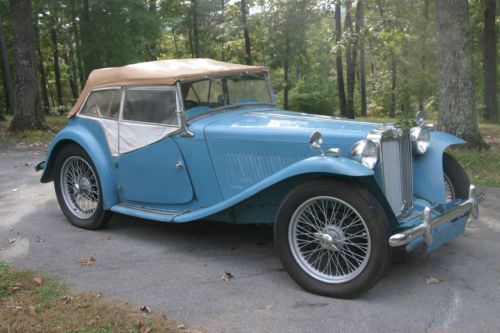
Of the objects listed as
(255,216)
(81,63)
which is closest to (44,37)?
(81,63)

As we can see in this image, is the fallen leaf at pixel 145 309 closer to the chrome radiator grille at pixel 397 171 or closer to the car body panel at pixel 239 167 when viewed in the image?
the car body panel at pixel 239 167

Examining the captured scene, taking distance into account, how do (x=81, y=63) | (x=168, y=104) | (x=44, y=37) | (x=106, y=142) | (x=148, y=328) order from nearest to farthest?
1. (x=148, y=328)
2. (x=168, y=104)
3. (x=106, y=142)
4. (x=81, y=63)
5. (x=44, y=37)

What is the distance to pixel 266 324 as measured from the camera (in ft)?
11.2

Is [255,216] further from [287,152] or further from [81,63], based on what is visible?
[81,63]

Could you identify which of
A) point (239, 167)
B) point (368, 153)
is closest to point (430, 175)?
point (368, 153)

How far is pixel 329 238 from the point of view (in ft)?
12.7

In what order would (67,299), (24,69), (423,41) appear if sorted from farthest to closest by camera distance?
1. (423,41)
2. (24,69)
3. (67,299)

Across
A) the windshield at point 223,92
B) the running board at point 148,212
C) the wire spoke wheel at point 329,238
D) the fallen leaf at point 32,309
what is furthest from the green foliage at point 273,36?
the fallen leaf at point 32,309

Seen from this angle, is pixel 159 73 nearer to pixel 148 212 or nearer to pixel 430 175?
pixel 148 212

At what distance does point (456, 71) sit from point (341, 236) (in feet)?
20.0

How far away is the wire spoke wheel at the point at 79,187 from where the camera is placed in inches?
222

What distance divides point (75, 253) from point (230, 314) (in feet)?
6.47

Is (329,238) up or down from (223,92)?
down

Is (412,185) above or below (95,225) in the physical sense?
above
